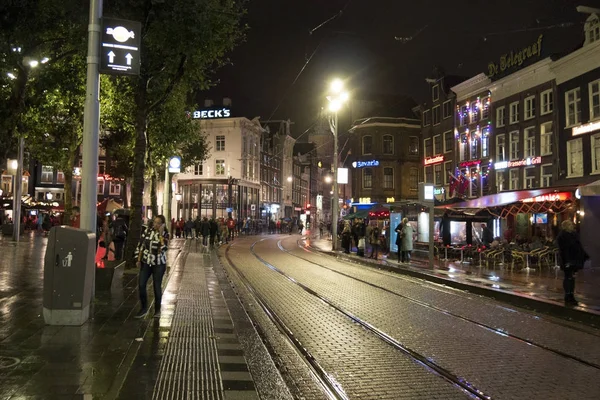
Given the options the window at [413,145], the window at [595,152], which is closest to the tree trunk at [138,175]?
the window at [595,152]

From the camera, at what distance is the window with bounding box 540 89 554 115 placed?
30.2 m

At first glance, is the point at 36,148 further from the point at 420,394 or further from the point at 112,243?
the point at 420,394

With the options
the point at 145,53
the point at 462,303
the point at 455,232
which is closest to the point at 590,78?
the point at 455,232

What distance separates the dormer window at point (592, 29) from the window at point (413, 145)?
31.7 m

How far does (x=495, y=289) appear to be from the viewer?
1369cm

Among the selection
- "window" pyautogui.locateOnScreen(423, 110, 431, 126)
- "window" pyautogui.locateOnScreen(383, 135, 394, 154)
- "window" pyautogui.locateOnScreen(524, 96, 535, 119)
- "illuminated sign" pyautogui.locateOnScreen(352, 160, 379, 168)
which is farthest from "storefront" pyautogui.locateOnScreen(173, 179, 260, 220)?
"window" pyautogui.locateOnScreen(524, 96, 535, 119)

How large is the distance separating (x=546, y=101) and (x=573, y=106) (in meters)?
5.10

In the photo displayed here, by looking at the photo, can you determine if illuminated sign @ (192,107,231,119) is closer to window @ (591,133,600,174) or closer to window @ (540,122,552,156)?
window @ (540,122,552,156)

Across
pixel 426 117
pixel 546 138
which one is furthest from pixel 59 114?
pixel 426 117

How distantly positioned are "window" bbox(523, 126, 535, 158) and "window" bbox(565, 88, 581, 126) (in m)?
5.62

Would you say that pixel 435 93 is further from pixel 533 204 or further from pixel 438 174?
pixel 533 204

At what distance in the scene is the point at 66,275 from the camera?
24.7ft

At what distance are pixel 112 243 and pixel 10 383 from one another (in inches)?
571

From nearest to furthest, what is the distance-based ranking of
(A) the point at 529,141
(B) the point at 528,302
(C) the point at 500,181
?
(B) the point at 528,302 < (A) the point at 529,141 < (C) the point at 500,181
